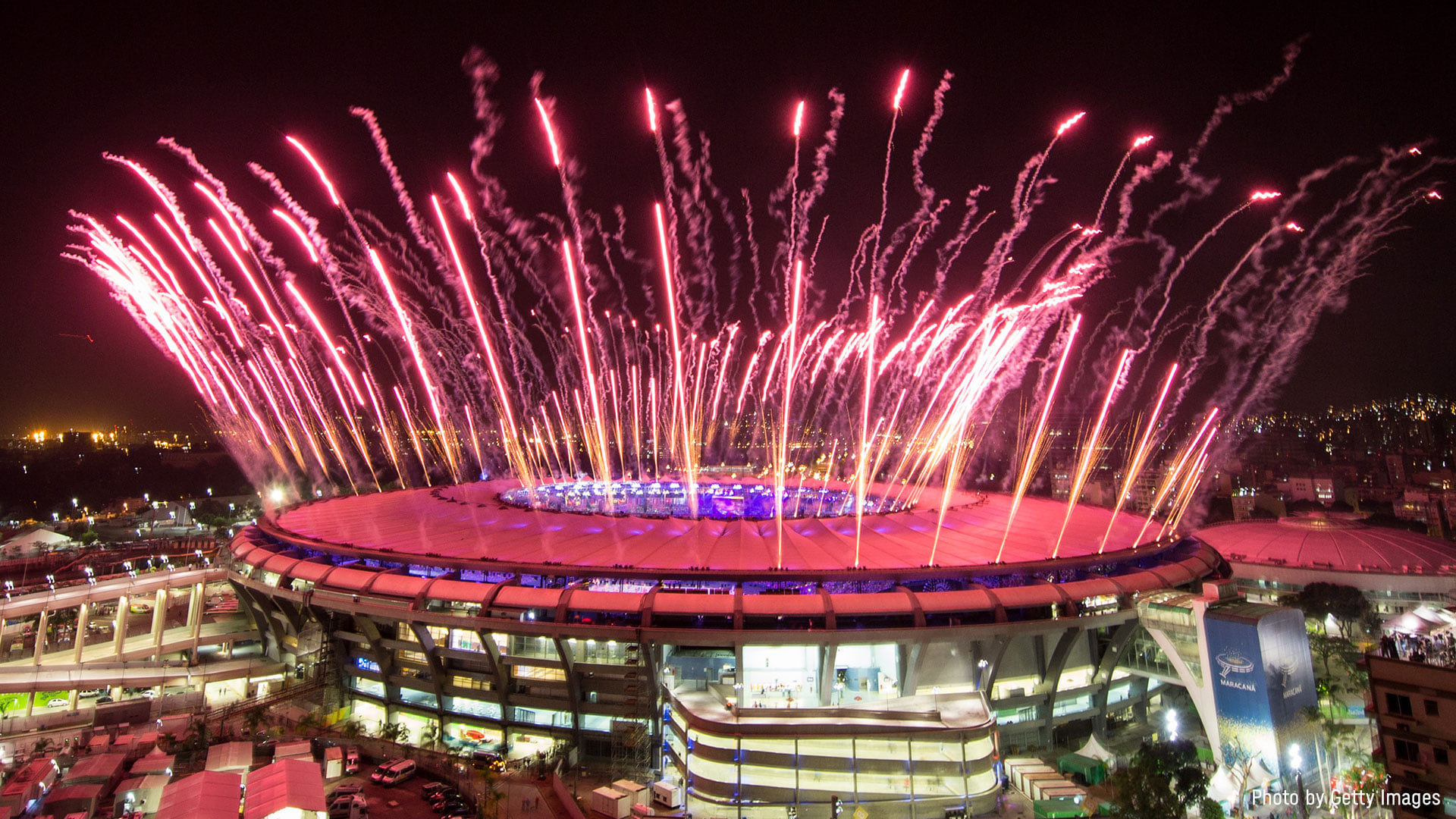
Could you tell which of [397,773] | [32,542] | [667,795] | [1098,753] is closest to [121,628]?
[397,773]

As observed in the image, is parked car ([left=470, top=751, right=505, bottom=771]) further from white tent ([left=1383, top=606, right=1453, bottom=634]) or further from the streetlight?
white tent ([left=1383, top=606, right=1453, bottom=634])

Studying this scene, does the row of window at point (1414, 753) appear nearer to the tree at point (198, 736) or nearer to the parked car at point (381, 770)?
the parked car at point (381, 770)

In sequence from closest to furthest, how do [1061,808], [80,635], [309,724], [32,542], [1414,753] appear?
[1414,753]
[1061,808]
[309,724]
[80,635]
[32,542]

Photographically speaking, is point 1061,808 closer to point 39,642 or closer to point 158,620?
point 158,620

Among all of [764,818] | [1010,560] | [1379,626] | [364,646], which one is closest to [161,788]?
[364,646]

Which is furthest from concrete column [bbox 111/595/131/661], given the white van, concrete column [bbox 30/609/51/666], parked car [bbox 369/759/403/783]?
the white van

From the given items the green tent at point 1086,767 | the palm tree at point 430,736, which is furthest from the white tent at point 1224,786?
the palm tree at point 430,736
